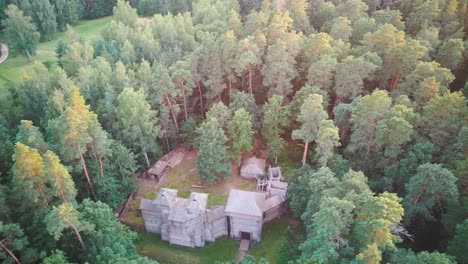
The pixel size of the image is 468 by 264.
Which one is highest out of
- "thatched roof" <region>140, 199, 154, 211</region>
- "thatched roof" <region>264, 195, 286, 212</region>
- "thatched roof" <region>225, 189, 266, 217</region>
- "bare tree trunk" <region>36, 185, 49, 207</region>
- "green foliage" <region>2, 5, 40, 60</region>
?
"green foliage" <region>2, 5, 40, 60</region>

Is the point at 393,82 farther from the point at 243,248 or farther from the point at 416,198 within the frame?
the point at 243,248

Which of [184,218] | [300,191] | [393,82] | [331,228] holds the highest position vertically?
[393,82]

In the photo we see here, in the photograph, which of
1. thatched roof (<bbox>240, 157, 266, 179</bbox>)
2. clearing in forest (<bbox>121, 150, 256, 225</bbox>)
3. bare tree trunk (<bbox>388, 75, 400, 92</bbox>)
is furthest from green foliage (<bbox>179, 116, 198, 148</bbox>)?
bare tree trunk (<bbox>388, 75, 400, 92</bbox>)

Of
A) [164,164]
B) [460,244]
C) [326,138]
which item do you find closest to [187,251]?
[164,164]

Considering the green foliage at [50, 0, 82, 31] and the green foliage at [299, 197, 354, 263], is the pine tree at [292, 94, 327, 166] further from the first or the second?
the green foliage at [50, 0, 82, 31]

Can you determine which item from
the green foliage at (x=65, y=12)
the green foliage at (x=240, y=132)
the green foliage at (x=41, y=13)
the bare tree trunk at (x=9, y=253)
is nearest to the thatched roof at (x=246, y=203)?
the green foliage at (x=240, y=132)
